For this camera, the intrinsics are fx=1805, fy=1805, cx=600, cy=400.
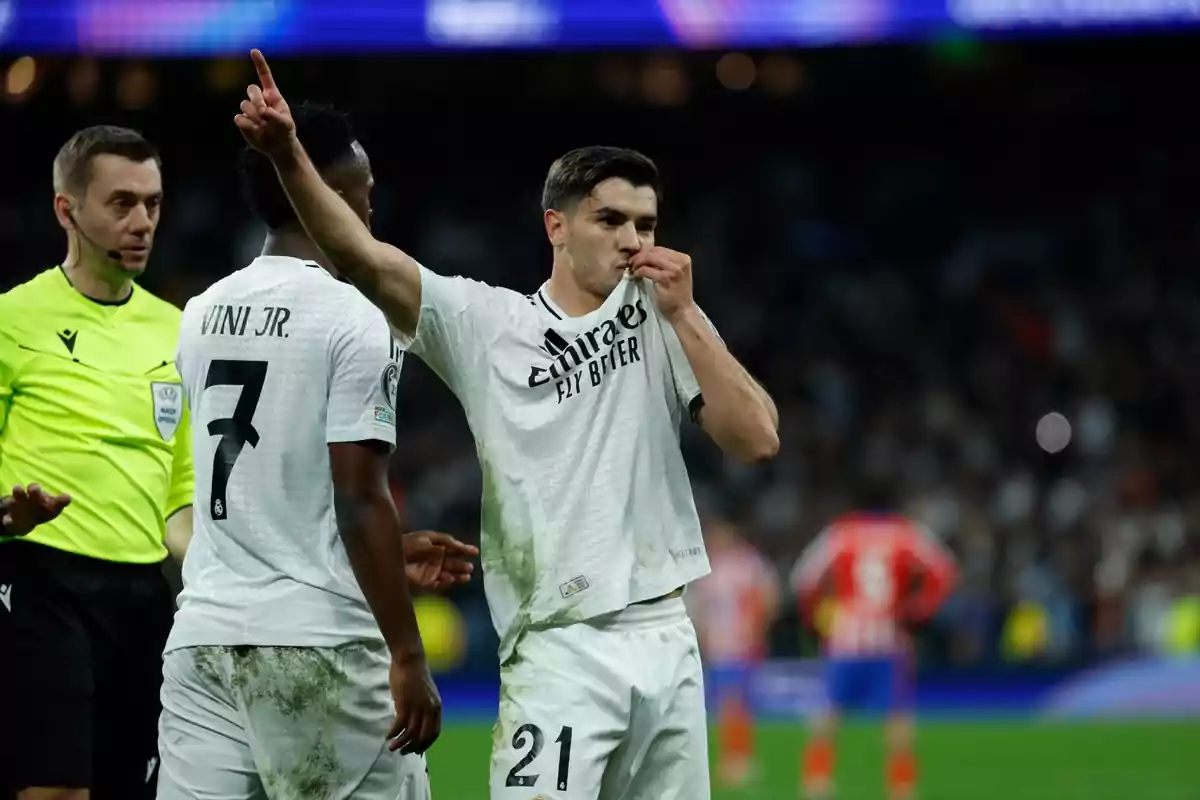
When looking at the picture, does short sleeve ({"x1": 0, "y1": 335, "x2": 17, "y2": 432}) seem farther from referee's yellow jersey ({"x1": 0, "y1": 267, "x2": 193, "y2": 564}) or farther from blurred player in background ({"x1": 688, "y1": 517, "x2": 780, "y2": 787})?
blurred player in background ({"x1": 688, "y1": 517, "x2": 780, "y2": 787})

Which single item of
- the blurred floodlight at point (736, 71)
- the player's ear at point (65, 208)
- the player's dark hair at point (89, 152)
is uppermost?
the blurred floodlight at point (736, 71)

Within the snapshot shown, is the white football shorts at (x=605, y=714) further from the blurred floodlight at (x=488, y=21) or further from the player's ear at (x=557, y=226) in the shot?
the blurred floodlight at (x=488, y=21)

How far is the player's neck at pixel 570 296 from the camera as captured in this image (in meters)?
4.60

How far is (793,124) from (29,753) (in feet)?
77.7

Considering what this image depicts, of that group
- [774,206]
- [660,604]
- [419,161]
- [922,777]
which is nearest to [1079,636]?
[922,777]

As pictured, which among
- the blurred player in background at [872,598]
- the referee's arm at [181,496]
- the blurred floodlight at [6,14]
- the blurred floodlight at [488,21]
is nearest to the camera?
the referee's arm at [181,496]

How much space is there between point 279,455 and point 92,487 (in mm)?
1029

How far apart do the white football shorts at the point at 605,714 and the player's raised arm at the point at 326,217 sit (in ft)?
2.86

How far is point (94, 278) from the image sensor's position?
5438 millimetres

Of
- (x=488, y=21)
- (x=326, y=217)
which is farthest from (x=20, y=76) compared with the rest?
(x=326, y=217)

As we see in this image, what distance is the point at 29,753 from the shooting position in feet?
16.1

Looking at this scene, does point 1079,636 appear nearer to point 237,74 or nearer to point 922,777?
point 922,777

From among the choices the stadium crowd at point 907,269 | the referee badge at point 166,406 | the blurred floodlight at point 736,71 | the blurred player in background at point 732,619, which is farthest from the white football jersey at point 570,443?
the blurred floodlight at point 736,71

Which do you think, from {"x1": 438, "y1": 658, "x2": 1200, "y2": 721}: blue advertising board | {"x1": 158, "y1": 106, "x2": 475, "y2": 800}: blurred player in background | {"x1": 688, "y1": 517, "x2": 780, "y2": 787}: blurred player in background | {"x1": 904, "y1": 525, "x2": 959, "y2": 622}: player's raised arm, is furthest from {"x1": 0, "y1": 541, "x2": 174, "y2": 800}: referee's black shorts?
{"x1": 438, "y1": 658, "x2": 1200, "y2": 721}: blue advertising board
